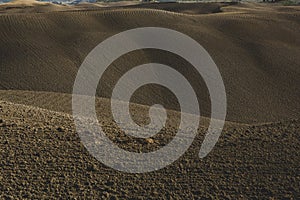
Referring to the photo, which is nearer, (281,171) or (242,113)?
(281,171)

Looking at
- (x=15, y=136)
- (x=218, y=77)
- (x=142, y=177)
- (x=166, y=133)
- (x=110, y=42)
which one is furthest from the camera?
(x=110, y=42)

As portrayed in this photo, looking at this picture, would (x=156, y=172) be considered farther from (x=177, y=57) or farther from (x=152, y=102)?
(x=177, y=57)

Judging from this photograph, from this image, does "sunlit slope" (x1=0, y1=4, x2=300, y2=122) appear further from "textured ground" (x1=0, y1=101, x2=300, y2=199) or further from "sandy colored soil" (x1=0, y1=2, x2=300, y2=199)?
"textured ground" (x1=0, y1=101, x2=300, y2=199)

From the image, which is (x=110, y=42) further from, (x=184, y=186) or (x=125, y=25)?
(x=184, y=186)

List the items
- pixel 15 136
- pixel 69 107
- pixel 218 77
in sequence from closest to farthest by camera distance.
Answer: pixel 15 136 < pixel 69 107 < pixel 218 77

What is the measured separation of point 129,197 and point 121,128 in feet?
8.94

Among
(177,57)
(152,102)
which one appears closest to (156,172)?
(152,102)

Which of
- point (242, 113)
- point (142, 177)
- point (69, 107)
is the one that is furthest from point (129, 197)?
point (242, 113)

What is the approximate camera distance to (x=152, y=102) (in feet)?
59.9

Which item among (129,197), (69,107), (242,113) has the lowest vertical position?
(242,113)

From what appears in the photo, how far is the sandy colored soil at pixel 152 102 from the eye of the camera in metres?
6.93

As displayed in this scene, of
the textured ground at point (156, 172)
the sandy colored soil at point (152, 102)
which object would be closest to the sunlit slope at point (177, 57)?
the sandy colored soil at point (152, 102)

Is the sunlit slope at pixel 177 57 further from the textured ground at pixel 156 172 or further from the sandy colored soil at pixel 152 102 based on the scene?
the textured ground at pixel 156 172

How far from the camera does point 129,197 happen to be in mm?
6664
